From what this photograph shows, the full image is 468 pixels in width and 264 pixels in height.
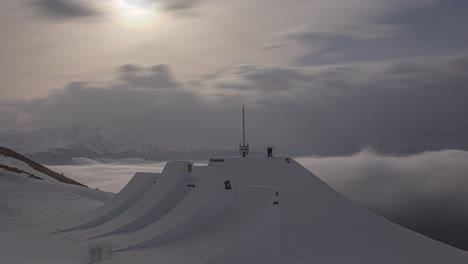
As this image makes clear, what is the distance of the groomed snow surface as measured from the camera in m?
16.2

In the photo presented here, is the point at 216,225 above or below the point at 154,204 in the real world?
below

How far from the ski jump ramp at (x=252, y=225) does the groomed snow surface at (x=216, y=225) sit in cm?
5

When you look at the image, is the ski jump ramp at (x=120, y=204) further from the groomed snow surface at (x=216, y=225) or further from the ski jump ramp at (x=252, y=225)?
the ski jump ramp at (x=252, y=225)

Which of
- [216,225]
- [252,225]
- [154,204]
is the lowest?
[216,225]

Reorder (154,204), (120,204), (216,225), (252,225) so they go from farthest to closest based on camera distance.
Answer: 1. (120,204)
2. (154,204)
3. (216,225)
4. (252,225)

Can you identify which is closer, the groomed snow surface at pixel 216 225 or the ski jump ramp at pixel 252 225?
the groomed snow surface at pixel 216 225

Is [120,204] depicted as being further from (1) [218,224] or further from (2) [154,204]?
(1) [218,224]

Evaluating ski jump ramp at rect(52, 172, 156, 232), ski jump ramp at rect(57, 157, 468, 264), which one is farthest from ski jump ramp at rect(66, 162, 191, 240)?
ski jump ramp at rect(52, 172, 156, 232)

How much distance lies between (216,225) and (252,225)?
1.98 meters

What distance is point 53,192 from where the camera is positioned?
106 feet

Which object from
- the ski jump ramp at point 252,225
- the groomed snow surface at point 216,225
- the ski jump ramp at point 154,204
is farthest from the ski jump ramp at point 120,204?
the ski jump ramp at point 252,225

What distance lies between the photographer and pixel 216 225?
58.4 feet

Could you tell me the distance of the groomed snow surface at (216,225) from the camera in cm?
1617

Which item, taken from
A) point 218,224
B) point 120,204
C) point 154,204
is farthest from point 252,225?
point 120,204
